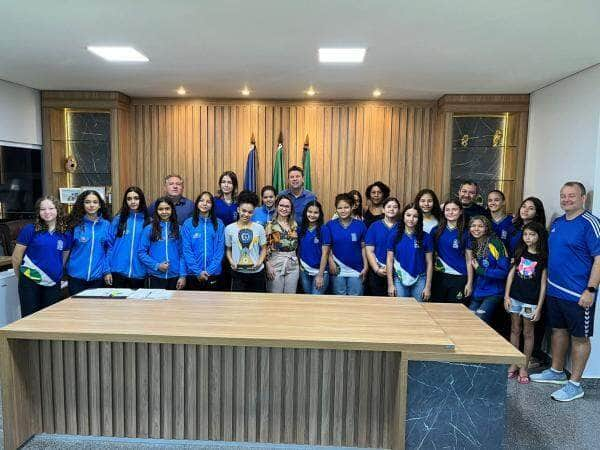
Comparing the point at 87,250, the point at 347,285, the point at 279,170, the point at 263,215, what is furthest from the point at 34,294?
the point at 279,170

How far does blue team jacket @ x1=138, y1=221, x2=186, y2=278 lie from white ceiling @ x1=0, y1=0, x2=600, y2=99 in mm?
1669

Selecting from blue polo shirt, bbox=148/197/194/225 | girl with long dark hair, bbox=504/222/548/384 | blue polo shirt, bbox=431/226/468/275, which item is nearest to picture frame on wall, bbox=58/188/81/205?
blue polo shirt, bbox=148/197/194/225

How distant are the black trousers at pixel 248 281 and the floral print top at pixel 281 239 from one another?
28 centimetres

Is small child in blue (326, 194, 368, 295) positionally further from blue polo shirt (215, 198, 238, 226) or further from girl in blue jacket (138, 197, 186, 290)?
girl in blue jacket (138, 197, 186, 290)

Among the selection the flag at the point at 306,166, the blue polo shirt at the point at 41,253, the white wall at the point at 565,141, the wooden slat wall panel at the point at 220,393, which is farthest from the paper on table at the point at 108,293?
the white wall at the point at 565,141

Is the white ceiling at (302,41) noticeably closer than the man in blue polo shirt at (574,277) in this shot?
Yes

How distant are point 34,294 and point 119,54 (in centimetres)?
237

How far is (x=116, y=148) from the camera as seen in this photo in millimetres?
5902

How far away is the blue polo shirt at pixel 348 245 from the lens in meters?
4.25

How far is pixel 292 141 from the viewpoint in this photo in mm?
6215

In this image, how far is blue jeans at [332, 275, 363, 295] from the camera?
169 inches

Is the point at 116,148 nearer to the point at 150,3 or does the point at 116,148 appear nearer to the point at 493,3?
the point at 150,3

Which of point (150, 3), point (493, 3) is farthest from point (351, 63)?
point (150, 3)

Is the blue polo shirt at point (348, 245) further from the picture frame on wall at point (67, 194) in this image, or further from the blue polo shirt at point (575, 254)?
the picture frame on wall at point (67, 194)
